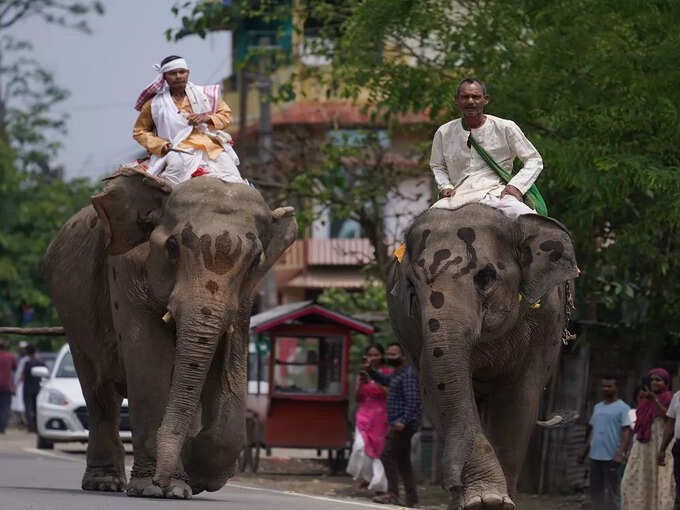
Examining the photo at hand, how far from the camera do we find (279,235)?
11422 mm

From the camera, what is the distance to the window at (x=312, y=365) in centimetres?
2295

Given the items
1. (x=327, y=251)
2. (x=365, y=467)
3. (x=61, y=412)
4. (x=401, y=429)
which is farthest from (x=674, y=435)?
(x=327, y=251)

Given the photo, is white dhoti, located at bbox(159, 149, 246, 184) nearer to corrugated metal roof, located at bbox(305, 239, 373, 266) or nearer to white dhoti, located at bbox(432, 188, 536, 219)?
white dhoti, located at bbox(432, 188, 536, 219)

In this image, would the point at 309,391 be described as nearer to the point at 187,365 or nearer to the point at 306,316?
the point at 306,316

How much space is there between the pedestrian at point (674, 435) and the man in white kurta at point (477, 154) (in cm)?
465

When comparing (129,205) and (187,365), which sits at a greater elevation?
(129,205)

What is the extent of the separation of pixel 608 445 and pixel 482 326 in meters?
7.34

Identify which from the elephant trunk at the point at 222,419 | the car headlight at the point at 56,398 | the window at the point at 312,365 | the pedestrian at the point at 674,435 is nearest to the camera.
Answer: the elephant trunk at the point at 222,419

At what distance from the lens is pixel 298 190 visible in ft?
74.2

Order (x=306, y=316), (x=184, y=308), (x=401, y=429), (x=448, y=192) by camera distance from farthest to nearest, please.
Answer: (x=306, y=316)
(x=401, y=429)
(x=448, y=192)
(x=184, y=308)

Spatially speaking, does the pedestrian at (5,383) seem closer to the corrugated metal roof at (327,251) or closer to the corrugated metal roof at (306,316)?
the corrugated metal roof at (306,316)

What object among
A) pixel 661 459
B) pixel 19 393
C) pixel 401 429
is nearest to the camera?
pixel 661 459

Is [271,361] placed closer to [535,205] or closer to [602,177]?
[602,177]

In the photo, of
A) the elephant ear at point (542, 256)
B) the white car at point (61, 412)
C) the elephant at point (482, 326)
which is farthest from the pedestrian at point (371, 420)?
the elephant ear at point (542, 256)
